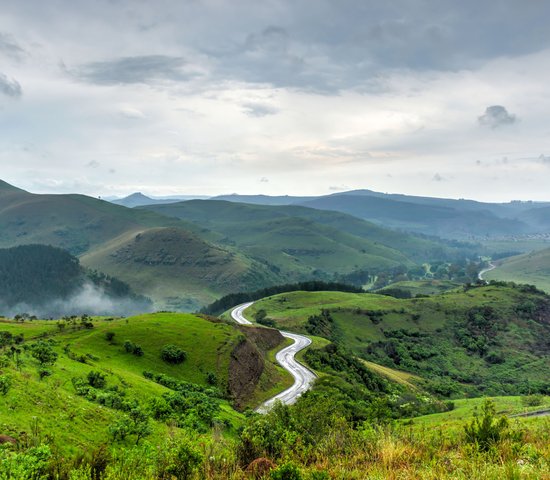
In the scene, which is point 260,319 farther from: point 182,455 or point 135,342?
Result: point 182,455

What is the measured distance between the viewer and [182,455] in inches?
559

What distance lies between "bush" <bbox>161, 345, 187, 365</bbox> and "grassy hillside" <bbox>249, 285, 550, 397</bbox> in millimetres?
86324

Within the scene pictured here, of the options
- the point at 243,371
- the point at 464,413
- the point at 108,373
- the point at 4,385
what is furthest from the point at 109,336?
the point at 464,413

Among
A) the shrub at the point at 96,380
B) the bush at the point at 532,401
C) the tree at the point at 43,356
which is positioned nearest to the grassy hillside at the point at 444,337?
the bush at the point at 532,401

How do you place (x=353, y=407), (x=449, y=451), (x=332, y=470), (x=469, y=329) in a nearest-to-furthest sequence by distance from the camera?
(x=332, y=470)
(x=449, y=451)
(x=353, y=407)
(x=469, y=329)

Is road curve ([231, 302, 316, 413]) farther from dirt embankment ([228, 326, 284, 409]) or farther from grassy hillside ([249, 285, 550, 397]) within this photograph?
grassy hillside ([249, 285, 550, 397])

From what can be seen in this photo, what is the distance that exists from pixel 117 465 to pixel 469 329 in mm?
195928

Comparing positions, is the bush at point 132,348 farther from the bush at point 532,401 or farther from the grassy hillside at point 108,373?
the bush at point 532,401

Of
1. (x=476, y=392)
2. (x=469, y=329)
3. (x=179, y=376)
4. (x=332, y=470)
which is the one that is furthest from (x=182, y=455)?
(x=469, y=329)

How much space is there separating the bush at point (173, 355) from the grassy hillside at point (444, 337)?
283 feet

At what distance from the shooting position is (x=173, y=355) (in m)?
69.5

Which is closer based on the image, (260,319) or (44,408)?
(44,408)

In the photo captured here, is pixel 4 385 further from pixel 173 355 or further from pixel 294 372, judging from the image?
pixel 294 372

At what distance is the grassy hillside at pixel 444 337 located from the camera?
14362 centimetres
